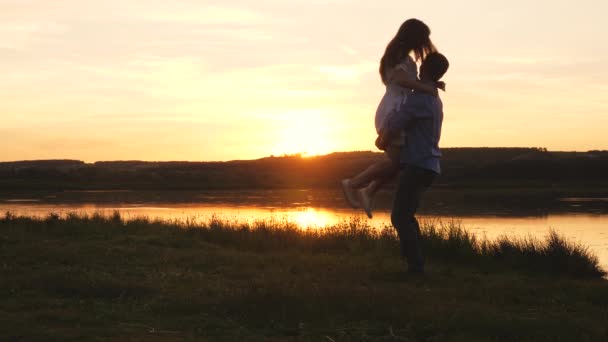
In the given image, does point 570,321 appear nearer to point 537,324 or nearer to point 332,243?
point 537,324

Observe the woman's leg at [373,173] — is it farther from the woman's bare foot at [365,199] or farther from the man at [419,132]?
the man at [419,132]

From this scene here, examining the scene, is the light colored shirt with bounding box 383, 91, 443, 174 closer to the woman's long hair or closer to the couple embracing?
the couple embracing

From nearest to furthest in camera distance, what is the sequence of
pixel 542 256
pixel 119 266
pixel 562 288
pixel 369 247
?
pixel 562 288, pixel 119 266, pixel 542 256, pixel 369 247

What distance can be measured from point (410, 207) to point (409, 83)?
1.24m

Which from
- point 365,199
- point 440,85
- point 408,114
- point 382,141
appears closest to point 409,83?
point 408,114

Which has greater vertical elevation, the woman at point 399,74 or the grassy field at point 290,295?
the woman at point 399,74

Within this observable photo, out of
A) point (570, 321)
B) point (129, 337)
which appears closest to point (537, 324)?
point (570, 321)

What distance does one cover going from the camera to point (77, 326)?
14.9ft

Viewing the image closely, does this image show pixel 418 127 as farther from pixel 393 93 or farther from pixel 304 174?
pixel 304 174

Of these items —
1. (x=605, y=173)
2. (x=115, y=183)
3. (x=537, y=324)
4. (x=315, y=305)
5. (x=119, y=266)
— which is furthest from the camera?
(x=115, y=183)

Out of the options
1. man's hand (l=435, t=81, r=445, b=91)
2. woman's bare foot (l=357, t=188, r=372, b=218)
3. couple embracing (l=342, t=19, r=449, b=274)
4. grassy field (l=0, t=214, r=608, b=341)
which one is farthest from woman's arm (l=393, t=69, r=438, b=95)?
grassy field (l=0, t=214, r=608, b=341)

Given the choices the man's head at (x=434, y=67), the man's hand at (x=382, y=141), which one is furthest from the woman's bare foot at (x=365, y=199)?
the man's head at (x=434, y=67)

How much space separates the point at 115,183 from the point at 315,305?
7100 cm

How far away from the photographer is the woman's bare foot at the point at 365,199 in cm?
670
